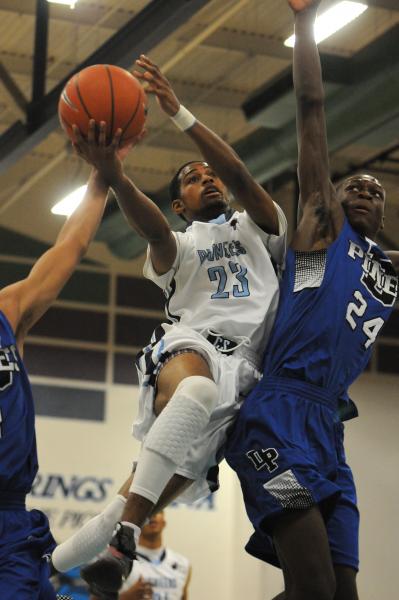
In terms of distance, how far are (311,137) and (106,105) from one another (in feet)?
3.25

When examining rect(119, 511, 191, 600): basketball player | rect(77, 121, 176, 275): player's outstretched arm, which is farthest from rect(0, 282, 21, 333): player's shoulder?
rect(119, 511, 191, 600): basketball player

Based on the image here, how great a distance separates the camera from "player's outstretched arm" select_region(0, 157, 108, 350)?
470 centimetres

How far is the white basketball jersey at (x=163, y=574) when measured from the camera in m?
12.3

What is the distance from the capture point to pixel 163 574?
1255 cm

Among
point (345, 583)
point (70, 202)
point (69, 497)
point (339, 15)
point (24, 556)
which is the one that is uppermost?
point (339, 15)

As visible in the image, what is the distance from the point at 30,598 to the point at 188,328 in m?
1.76

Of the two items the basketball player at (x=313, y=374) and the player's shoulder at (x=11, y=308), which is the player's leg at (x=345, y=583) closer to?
the basketball player at (x=313, y=374)

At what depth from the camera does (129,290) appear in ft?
60.3

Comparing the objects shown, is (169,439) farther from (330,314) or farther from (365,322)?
(365,322)

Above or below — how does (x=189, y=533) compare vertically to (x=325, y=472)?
below

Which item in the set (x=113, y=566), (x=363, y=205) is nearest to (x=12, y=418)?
(x=113, y=566)

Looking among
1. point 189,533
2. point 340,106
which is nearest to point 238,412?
point 340,106

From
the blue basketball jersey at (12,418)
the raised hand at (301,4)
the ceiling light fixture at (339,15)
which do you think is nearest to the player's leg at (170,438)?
the blue basketball jersey at (12,418)

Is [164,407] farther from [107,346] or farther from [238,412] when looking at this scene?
[107,346]
